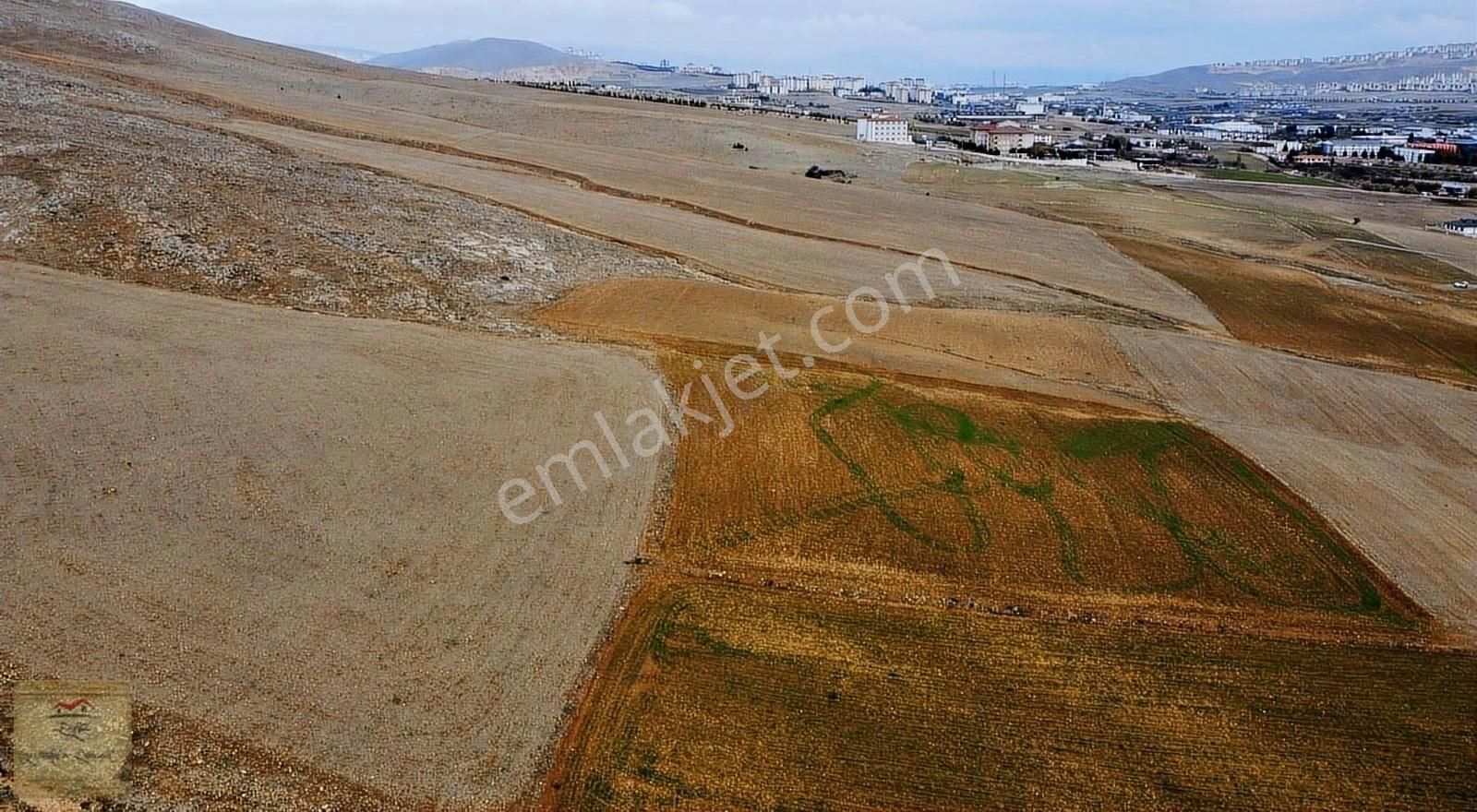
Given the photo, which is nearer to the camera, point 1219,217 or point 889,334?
point 889,334

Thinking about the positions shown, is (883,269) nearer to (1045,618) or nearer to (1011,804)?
(1045,618)

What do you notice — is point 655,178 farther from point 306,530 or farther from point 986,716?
point 986,716

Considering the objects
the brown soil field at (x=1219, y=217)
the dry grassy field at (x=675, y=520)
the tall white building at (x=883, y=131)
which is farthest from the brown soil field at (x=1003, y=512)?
the tall white building at (x=883, y=131)

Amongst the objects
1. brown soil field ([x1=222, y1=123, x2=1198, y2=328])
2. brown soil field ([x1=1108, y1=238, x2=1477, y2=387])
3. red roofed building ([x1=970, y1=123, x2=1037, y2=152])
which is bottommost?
brown soil field ([x1=1108, y1=238, x2=1477, y2=387])

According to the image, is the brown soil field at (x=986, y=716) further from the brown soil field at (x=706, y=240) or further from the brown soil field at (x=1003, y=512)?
the brown soil field at (x=706, y=240)

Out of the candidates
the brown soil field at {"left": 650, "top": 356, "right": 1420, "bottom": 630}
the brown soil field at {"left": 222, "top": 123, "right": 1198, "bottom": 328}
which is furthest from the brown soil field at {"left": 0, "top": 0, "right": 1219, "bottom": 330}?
the brown soil field at {"left": 650, "top": 356, "right": 1420, "bottom": 630}

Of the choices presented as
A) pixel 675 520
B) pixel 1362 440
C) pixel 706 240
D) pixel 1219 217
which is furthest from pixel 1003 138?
pixel 675 520

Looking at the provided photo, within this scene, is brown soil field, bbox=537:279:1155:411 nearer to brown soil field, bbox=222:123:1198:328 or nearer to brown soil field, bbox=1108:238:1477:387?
brown soil field, bbox=222:123:1198:328
